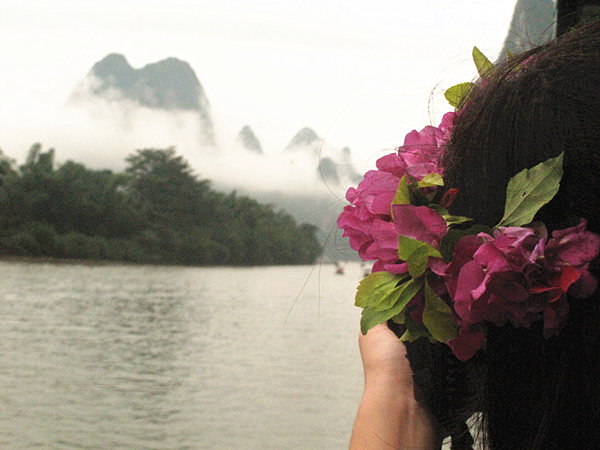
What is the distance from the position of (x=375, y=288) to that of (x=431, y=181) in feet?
0.26

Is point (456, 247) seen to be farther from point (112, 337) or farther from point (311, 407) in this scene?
point (112, 337)

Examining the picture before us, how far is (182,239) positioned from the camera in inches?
201

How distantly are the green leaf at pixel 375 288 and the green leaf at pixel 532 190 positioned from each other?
0.27 feet

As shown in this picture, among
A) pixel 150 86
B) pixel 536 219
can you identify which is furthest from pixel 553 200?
pixel 150 86

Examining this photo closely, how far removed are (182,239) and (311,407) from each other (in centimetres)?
169

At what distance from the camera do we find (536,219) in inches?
16.4

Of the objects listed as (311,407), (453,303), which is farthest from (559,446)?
(311,407)

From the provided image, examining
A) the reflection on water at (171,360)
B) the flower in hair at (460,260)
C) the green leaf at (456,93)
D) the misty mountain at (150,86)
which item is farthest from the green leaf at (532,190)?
the misty mountain at (150,86)

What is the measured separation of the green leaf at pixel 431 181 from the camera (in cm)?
45

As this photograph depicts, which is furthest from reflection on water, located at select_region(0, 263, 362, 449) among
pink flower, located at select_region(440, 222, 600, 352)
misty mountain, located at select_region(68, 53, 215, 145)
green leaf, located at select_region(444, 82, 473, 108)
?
pink flower, located at select_region(440, 222, 600, 352)

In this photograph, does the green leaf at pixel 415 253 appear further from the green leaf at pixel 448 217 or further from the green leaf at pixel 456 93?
the green leaf at pixel 456 93

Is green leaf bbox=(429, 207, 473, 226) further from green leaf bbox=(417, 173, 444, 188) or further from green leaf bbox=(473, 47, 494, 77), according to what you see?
green leaf bbox=(473, 47, 494, 77)

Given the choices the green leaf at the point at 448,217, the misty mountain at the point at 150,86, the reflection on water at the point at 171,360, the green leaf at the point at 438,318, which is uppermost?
the misty mountain at the point at 150,86

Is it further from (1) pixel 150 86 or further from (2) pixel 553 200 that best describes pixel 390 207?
(1) pixel 150 86
